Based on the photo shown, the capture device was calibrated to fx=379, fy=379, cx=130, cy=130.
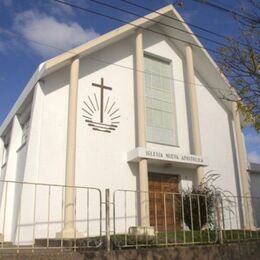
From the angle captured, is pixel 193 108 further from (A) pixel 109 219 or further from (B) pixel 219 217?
(A) pixel 109 219

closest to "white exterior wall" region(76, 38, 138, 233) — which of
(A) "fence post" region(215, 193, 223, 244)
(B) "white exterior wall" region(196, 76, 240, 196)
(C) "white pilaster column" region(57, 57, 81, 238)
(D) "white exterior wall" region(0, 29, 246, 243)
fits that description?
(D) "white exterior wall" region(0, 29, 246, 243)


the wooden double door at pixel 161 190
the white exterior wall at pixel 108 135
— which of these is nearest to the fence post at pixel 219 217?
the white exterior wall at pixel 108 135

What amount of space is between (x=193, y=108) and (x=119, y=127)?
2.80m

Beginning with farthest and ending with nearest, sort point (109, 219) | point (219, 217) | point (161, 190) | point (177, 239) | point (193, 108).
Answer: point (193, 108) < point (161, 190) < point (219, 217) < point (177, 239) < point (109, 219)

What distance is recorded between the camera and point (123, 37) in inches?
510

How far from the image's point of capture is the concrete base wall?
5356 millimetres

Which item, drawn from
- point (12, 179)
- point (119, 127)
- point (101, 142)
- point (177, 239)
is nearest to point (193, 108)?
point (119, 127)

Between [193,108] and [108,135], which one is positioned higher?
[193,108]

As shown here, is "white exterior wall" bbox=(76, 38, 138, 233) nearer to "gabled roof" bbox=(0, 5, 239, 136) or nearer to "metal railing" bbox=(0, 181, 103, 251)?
"metal railing" bbox=(0, 181, 103, 251)

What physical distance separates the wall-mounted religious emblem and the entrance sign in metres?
1.12

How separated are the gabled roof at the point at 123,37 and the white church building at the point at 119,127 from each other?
0.04m

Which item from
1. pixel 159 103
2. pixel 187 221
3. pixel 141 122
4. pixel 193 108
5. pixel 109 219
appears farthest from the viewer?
pixel 159 103

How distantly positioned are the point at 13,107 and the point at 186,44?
21.8ft

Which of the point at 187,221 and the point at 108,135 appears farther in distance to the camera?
the point at 108,135
